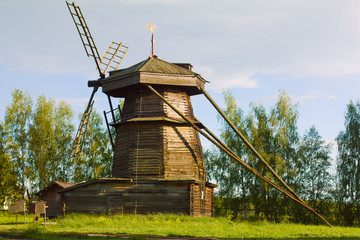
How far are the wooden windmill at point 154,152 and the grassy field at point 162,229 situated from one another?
110 cm

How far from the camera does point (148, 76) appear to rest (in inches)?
995

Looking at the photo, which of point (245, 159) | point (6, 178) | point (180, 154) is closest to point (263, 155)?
point (245, 159)

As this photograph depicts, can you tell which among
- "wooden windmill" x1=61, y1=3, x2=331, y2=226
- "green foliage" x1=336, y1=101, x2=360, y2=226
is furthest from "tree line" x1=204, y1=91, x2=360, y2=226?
"wooden windmill" x1=61, y1=3, x2=331, y2=226

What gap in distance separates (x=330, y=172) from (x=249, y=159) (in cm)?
694

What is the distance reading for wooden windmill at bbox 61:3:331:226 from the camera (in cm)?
2425

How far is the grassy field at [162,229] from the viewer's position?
→ 16.5 meters

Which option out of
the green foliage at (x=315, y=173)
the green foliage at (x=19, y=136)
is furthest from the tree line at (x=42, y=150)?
the green foliage at (x=315, y=173)

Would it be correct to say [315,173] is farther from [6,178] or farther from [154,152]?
[6,178]

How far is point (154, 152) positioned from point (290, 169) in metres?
14.9

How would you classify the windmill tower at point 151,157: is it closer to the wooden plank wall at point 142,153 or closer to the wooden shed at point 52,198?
the wooden plank wall at point 142,153

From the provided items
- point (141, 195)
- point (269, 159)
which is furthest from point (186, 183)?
point (269, 159)

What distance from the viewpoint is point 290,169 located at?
1384 inches

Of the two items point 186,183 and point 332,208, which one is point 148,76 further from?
point 332,208

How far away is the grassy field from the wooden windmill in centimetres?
110
